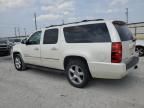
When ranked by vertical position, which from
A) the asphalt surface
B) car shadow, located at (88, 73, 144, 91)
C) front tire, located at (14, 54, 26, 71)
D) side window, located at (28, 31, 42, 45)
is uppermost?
side window, located at (28, 31, 42, 45)

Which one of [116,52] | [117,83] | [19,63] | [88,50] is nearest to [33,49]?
[19,63]

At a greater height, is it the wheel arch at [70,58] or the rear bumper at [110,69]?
the wheel arch at [70,58]

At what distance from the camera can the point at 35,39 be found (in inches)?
244

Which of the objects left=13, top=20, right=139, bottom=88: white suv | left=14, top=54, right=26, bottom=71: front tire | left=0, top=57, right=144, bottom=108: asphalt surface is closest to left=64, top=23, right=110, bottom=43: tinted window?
left=13, top=20, right=139, bottom=88: white suv

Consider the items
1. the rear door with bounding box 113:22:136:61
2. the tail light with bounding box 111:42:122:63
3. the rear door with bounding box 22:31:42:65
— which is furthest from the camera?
the rear door with bounding box 22:31:42:65

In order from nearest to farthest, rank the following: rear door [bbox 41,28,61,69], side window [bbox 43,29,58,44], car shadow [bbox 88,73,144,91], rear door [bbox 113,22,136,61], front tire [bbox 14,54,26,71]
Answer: rear door [bbox 113,22,136,61] < car shadow [bbox 88,73,144,91] < rear door [bbox 41,28,61,69] < side window [bbox 43,29,58,44] < front tire [bbox 14,54,26,71]

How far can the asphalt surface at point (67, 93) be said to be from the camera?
12.2 feet

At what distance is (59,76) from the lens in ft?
20.0

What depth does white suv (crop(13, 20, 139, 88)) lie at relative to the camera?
396cm

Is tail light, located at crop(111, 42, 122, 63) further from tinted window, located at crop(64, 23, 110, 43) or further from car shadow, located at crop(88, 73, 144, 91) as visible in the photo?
car shadow, located at crop(88, 73, 144, 91)

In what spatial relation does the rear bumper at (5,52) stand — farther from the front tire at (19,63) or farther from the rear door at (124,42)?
the rear door at (124,42)

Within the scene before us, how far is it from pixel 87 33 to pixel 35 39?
2.51 meters

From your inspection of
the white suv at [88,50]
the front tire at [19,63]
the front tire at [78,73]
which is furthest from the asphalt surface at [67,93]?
the front tire at [19,63]

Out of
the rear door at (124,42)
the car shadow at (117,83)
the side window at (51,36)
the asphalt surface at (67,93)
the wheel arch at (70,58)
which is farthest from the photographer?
the side window at (51,36)
